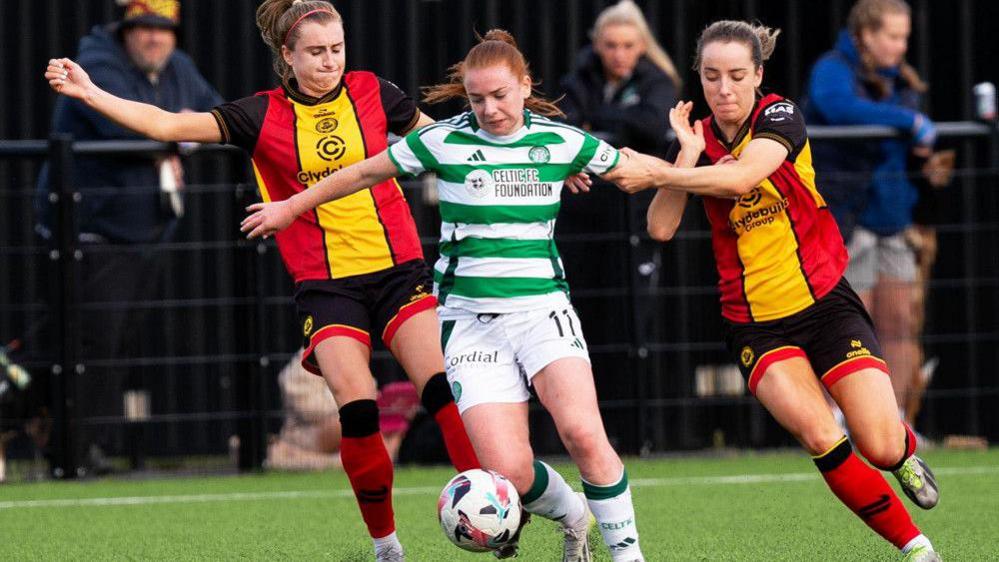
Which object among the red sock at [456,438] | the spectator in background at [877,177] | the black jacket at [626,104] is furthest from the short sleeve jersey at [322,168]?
the spectator in background at [877,177]

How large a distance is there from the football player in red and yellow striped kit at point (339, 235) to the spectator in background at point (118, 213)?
122 inches

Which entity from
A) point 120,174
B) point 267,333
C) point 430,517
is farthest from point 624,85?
point 430,517

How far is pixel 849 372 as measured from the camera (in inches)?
243

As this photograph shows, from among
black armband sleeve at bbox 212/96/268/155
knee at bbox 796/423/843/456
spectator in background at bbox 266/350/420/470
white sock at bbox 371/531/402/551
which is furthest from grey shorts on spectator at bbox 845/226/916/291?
black armband sleeve at bbox 212/96/268/155

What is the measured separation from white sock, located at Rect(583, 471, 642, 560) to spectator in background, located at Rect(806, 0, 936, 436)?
4.49m

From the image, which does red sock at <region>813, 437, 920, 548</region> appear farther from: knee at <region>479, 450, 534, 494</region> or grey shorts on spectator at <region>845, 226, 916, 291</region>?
grey shorts on spectator at <region>845, 226, 916, 291</region>

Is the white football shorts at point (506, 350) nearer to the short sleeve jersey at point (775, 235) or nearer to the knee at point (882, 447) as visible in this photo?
the short sleeve jersey at point (775, 235)

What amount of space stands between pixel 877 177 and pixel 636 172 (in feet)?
14.9

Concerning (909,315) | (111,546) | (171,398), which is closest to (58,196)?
(171,398)

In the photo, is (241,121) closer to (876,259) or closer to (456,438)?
(456,438)

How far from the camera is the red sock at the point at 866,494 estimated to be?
6012 mm

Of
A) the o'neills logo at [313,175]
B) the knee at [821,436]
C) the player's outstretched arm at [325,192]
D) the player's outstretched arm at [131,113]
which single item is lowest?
the knee at [821,436]

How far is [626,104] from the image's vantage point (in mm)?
9922

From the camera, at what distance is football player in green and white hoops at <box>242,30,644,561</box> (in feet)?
19.1
